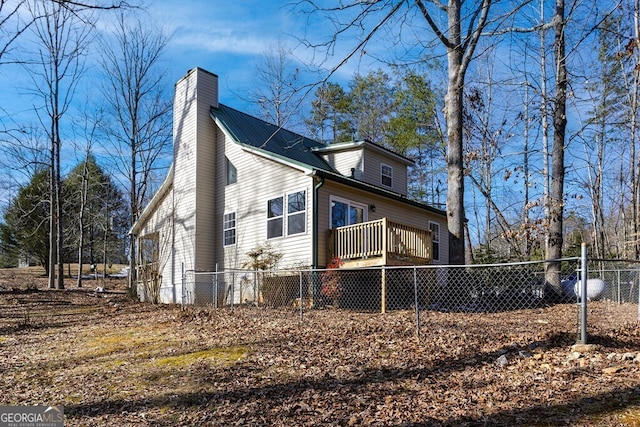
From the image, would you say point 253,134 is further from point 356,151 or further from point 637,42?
point 637,42

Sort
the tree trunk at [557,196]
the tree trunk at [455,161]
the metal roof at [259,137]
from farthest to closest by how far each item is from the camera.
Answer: the metal roof at [259,137]
the tree trunk at [557,196]
the tree trunk at [455,161]

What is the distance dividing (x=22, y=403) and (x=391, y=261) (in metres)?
8.28

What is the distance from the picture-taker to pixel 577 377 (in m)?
4.52

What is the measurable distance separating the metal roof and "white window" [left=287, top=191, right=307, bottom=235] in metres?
2.27

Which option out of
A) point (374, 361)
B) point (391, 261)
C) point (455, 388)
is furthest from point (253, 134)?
point (455, 388)

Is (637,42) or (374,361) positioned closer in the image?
(637,42)

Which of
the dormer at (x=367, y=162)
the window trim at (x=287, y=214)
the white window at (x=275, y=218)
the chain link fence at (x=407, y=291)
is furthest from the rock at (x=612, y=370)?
the dormer at (x=367, y=162)

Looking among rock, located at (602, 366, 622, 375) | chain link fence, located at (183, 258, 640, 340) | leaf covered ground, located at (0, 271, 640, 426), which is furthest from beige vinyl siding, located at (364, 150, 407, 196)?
rock, located at (602, 366, 622, 375)

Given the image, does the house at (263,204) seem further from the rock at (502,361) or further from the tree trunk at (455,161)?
the rock at (502,361)

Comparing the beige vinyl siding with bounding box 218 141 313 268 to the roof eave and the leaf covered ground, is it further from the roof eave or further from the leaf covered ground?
the leaf covered ground

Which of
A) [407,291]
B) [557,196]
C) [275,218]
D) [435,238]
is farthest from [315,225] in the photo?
[435,238]

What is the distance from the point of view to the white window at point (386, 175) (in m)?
17.3

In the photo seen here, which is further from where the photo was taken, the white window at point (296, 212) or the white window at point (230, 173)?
the white window at point (230, 173)

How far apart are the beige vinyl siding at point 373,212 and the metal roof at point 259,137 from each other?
2.27m
